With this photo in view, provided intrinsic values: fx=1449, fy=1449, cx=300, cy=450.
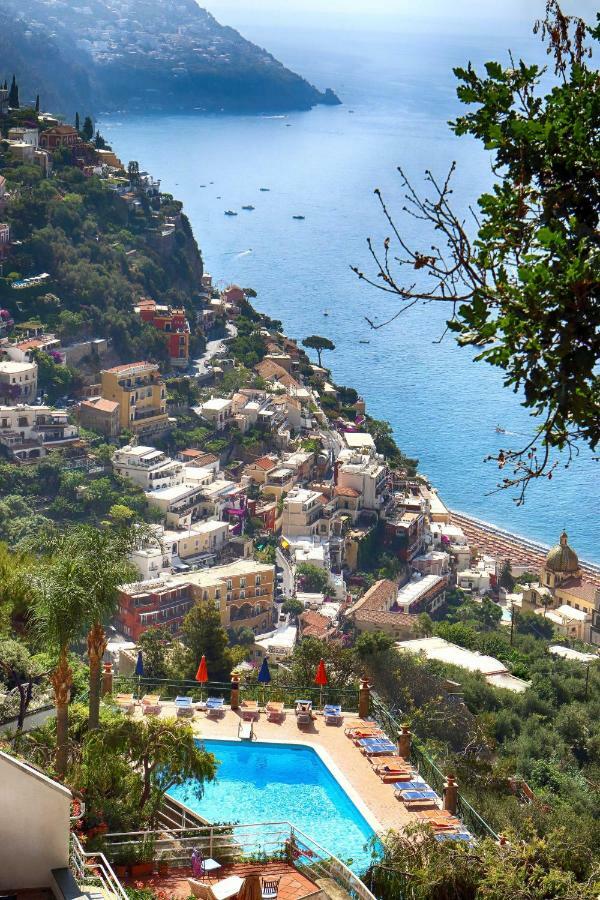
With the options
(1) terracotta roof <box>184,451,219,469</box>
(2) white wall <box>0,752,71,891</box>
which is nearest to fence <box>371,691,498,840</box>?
(2) white wall <box>0,752,71,891</box>

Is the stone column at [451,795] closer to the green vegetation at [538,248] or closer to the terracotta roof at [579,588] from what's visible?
the green vegetation at [538,248]

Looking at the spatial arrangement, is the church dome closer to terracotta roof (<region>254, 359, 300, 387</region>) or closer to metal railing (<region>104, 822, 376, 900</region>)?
terracotta roof (<region>254, 359, 300, 387</region>)

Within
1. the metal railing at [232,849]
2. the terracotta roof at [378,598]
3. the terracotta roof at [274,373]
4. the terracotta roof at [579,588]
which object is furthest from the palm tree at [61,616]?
the terracotta roof at [274,373]

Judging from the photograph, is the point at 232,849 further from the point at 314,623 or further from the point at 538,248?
the point at 314,623

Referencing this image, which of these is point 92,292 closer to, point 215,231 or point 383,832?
point 383,832

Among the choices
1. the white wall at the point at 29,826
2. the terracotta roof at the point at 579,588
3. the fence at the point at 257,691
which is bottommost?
the terracotta roof at the point at 579,588

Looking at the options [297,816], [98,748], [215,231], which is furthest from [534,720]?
[215,231]
